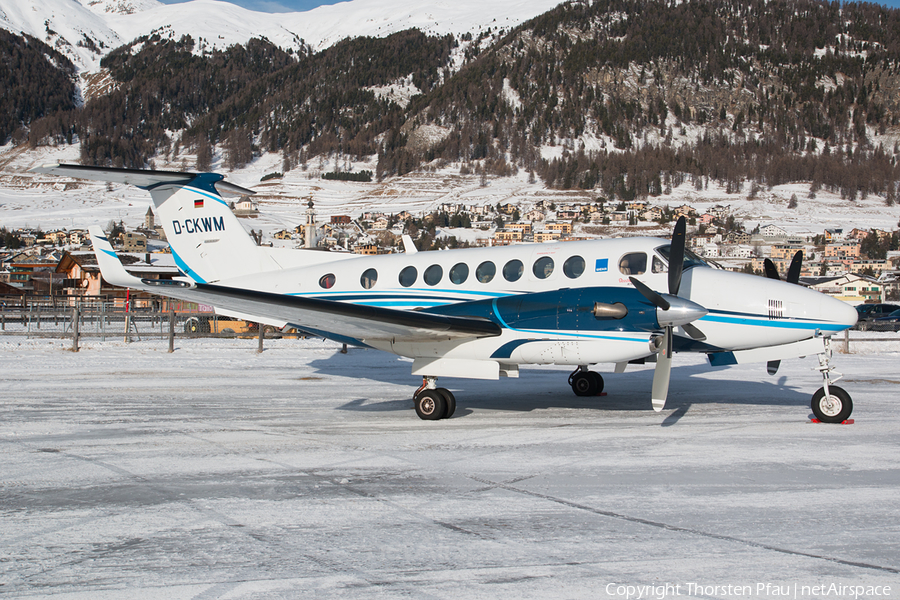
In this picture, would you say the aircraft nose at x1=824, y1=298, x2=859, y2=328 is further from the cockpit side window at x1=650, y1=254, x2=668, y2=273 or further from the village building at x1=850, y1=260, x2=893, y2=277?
the village building at x1=850, y1=260, x2=893, y2=277

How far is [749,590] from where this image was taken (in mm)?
3889

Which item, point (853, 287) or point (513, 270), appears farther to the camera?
point (853, 287)

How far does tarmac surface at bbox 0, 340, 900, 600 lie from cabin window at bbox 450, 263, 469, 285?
2.28 metres

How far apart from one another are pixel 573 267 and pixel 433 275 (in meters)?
2.54

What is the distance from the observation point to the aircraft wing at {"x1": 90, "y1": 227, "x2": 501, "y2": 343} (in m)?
8.97

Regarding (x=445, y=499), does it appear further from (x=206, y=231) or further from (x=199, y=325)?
(x=199, y=325)

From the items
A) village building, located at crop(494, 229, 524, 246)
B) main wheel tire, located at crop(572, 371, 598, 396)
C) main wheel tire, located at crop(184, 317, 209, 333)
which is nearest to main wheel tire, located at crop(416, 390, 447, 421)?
main wheel tire, located at crop(572, 371, 598, 396)

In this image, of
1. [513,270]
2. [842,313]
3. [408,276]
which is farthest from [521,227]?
[842,313]

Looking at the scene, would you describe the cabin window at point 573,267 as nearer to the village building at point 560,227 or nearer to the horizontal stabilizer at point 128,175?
the horizontal stabilizer at point 128,175

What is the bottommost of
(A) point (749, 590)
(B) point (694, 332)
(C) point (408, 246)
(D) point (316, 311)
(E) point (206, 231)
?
(A) point (749, 590)

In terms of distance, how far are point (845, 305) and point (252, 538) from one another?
8.62 metres

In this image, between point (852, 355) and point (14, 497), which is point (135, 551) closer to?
point (14, 497)

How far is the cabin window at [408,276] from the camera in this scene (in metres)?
11.9

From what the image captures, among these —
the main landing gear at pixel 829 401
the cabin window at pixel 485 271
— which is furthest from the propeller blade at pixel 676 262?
the cabin window at pixel 485 271
